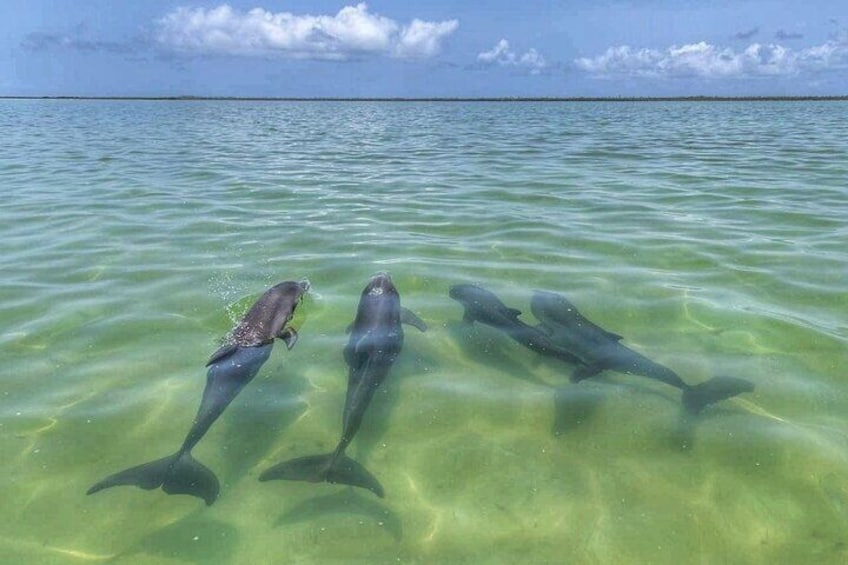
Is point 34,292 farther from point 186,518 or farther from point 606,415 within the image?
point 606,415

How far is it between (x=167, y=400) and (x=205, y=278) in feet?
12.6

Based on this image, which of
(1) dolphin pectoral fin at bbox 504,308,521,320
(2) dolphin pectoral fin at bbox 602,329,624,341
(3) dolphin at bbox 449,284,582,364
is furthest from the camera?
(1) dolphin pectoral fin at bbox 504,308,521,320

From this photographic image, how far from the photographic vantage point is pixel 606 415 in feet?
20.5

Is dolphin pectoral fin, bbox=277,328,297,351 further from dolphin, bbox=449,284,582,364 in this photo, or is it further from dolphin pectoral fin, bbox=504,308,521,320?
dolphin pectoral fin, bbox=504,308,521,320

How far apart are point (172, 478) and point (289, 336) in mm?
2630

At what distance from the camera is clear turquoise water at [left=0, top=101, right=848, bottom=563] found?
480 centimetres

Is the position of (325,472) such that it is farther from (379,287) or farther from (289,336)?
(379,287)

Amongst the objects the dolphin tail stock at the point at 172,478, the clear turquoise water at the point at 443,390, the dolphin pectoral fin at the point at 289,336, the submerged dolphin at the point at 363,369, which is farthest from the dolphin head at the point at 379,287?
the dolphin tail stock at the point at 172,478

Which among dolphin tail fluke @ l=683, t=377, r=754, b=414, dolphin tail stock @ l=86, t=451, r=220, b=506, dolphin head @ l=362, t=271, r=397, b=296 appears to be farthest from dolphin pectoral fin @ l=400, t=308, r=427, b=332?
dolphin tail stock @ l=86, t=451, r=220, b=506

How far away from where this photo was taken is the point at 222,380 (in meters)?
6.59

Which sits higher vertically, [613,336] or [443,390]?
[613,336]

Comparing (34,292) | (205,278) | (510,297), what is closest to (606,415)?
(510,297)

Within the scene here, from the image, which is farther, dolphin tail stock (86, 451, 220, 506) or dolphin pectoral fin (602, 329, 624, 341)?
dolphin pectoral fin (602, 329, 624, 341)

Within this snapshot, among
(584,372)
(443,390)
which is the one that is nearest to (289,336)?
(443,390)
